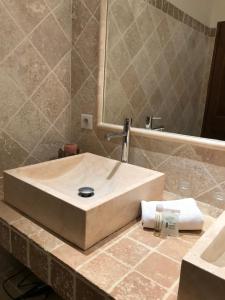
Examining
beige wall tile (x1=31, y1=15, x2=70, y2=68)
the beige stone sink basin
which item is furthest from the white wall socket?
beige wall tile (x1=31, y1=15, x2=70, y2=68)

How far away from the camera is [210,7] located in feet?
3.40

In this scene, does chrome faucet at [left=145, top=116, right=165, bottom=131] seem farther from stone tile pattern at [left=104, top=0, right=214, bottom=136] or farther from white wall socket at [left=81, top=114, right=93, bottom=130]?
white wall socket at [left=81, top=114, right=93, bottom=130]

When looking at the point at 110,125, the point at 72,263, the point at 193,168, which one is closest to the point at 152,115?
the point at 110,125

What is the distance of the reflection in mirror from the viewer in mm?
1082

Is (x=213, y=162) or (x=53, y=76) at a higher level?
(x=53, y=76)

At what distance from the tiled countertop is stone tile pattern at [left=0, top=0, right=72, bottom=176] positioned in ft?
1.52

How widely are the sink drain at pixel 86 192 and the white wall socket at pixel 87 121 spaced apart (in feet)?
1.38

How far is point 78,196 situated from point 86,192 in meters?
0.04

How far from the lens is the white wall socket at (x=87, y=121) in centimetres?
142

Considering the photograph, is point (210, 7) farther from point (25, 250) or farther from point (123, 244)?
point (25, 250)

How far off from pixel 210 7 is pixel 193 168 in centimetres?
67

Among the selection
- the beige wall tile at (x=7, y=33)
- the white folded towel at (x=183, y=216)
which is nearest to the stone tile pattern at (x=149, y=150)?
the white folded towel at (x=183, y=216)

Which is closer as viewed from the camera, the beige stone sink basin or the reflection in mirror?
the beige stone sink basin

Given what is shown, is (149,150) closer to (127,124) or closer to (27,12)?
(127,124)
